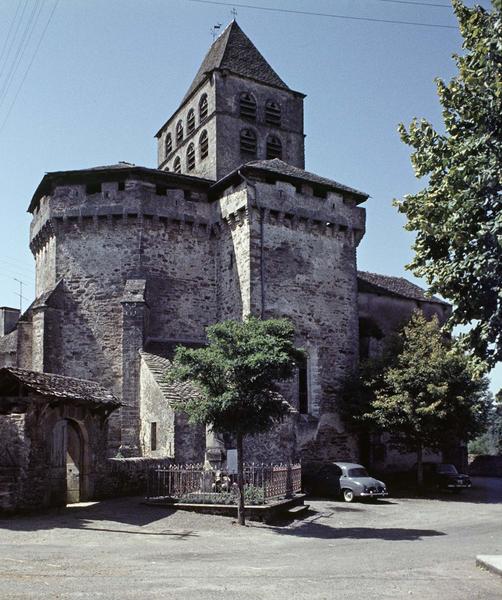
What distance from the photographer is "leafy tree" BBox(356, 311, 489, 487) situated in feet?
80.5

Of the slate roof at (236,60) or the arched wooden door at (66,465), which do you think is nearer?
the arched wooden door at (66,465)

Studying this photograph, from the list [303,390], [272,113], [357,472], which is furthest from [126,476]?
[272,113]

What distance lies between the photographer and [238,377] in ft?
52.9

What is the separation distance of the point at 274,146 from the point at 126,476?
20131mm

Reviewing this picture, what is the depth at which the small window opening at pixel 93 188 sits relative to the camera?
91.2 feet

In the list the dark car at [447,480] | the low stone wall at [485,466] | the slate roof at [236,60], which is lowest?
the low stone wall at [485,466]

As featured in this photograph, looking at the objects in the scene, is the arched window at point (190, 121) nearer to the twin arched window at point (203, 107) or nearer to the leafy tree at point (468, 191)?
the twin arched window at point (203, 107)

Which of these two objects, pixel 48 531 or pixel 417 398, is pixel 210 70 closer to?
pixel 417 398

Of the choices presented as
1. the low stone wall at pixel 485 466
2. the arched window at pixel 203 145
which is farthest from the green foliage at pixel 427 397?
the arched window at pixel 203 145

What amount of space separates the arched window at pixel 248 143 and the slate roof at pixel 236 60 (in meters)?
3.16

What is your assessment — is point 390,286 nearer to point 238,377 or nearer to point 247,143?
point 247,143

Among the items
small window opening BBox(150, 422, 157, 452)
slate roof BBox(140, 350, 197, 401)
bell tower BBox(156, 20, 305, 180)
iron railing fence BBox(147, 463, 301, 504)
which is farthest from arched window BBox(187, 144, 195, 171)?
iron railing fence BBox(147, 463, 301, 504)

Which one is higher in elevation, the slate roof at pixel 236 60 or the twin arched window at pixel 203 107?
the slate roof at pixel 236 60

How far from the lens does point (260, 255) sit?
2644 cm
